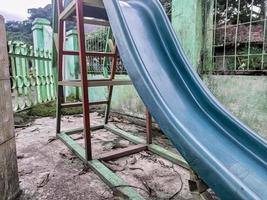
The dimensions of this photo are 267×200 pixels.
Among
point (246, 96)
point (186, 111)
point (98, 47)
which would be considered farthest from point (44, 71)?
point (186, 111)

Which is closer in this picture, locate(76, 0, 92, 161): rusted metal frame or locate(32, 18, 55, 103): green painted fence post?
locate(76, 0, 92, 161): rusted metal frame

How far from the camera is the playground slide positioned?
0.85 m

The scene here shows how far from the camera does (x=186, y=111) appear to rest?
1.25 m

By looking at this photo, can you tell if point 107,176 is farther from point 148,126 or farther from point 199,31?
point 199,31

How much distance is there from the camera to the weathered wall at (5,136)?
1.28 meters

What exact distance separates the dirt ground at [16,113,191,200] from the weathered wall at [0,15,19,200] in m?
0.21

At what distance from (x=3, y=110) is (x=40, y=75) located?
143 inches

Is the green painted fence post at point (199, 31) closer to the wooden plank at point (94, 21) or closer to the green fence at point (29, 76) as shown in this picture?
the wooden plank at point (94, 21)

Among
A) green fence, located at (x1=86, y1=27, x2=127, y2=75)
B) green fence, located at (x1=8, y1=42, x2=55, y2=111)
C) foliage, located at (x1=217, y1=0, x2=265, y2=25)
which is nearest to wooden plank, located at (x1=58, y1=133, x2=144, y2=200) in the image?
foliage, located at (x1=217, y1=0, x2=265, y2=25)

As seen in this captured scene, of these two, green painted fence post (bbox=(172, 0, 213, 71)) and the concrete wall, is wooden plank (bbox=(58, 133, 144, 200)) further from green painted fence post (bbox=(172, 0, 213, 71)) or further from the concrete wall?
green painted fence post (bbox=(172, 0, 213, 71))

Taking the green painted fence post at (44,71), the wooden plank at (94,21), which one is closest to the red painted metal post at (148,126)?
the wooden plank at (94,21)

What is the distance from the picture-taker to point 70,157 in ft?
7.17

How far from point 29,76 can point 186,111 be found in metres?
3.79

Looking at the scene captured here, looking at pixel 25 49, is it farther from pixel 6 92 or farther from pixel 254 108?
pixel 254 108
